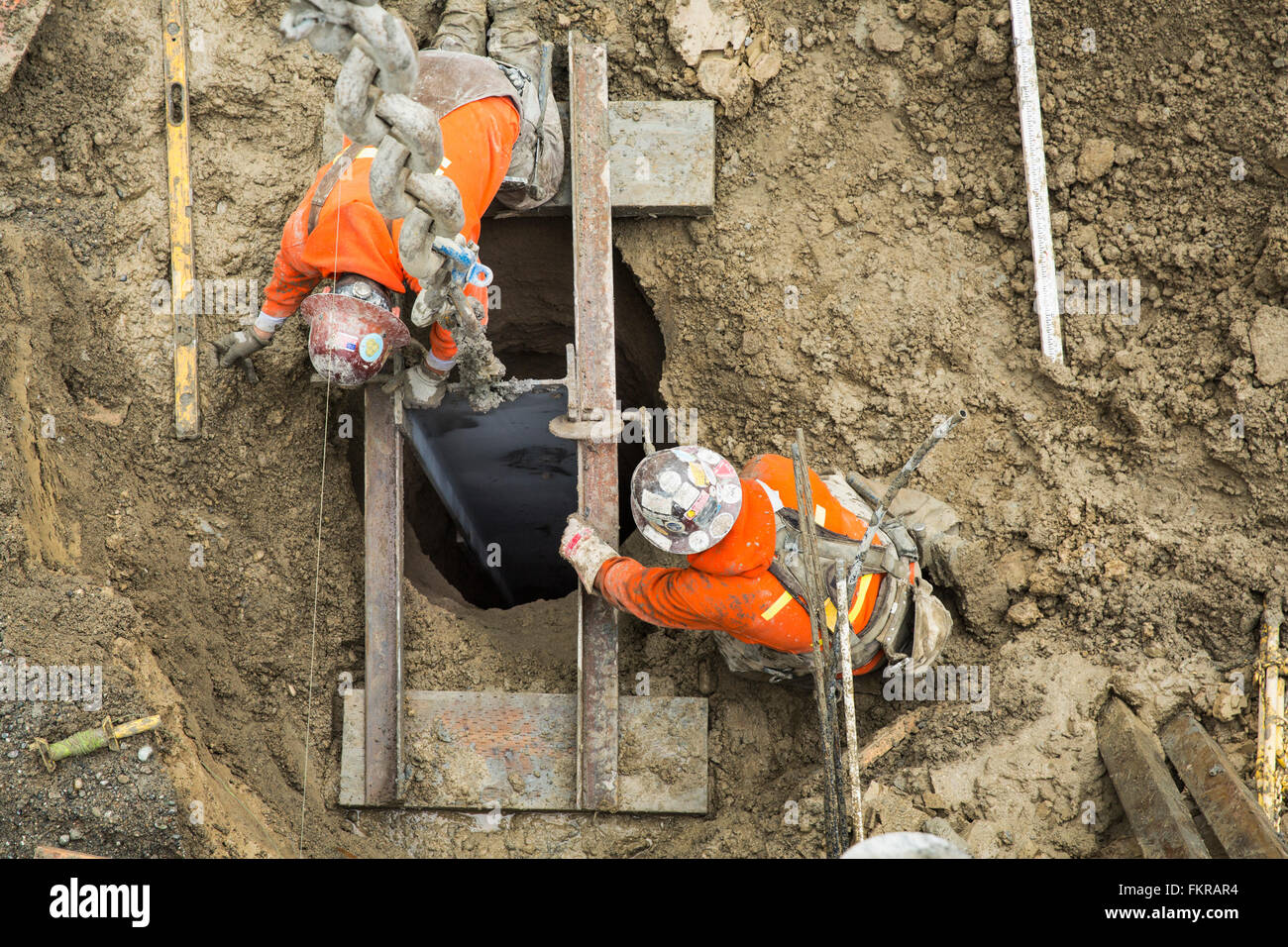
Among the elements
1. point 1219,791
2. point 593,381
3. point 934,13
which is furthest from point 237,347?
point 1219,791

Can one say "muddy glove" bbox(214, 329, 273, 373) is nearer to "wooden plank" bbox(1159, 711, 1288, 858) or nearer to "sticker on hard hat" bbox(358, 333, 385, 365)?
"sticker on hard hat" bbox(358, 333, 385, 365)

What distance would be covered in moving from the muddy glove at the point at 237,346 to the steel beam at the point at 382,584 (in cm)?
51

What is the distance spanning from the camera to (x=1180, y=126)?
4.55 m

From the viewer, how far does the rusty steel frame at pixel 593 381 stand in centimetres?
448

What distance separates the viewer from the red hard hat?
3.84 metres

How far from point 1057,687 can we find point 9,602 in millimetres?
4118

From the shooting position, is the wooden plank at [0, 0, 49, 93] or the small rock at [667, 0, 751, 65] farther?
the small rock at [667, 0, 751, 65]

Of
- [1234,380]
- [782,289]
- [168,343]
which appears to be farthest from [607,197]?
[1234,380]

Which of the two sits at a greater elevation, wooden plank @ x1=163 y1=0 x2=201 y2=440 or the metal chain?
wooden plank @ x1=163 y1=0 x2=201 y2=440

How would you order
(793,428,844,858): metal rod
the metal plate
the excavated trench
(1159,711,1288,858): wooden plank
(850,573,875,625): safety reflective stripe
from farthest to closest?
the metal plate → the excavated trench → (850,573,875,625): safety reflective stripe → (793,428,844,858): metal rod → (1159,711,1288,858): wooden plank

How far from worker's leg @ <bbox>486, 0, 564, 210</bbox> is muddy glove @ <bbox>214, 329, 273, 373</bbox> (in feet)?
4.23

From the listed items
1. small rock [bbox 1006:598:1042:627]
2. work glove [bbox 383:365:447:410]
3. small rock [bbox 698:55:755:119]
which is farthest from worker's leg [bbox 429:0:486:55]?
small rock [bbox 1006:598:1042:627]

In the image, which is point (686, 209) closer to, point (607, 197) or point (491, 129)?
point (607, 197)

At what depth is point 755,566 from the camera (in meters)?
3.75
